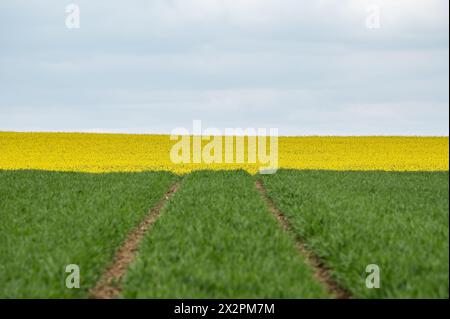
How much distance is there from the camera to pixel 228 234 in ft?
45.8

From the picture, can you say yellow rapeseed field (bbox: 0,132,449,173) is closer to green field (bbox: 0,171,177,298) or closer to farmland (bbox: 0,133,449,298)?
farmland (bbox: 0,133,449,298)

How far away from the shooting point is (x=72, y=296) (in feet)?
33.1

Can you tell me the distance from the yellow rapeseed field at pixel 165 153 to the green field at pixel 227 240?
45.6ft

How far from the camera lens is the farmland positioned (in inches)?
403

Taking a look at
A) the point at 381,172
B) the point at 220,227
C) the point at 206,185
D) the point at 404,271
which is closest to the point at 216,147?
the point at 381,172

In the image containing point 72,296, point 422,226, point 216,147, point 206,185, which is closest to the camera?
point 72,296

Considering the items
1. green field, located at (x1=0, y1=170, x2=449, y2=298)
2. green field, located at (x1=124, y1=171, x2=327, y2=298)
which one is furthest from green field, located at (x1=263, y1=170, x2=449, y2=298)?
green field, located at (x1=124, y1=171, x2=327, y2=298)

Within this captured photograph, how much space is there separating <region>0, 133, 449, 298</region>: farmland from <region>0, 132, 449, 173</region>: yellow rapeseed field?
8566mm

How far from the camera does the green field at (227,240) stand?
33.2ft

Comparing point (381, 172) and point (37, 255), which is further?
point (381, 172)

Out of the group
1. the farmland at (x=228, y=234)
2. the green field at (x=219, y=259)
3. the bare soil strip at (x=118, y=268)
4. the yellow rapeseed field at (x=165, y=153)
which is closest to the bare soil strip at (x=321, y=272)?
the farmland at (x=228, y=234)

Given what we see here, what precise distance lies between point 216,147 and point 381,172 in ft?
80.4
